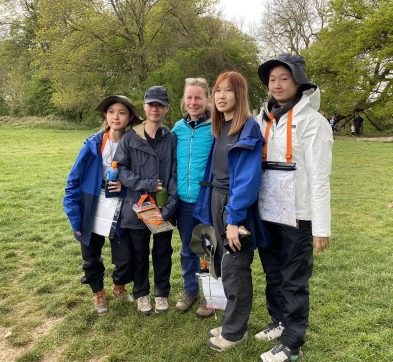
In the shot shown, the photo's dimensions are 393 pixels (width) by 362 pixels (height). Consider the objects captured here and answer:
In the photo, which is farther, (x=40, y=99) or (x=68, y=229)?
(x=40, y=99)

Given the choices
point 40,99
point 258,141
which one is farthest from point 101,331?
point 40,99

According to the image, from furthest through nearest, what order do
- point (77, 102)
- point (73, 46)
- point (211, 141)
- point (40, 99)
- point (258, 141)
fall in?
point (40, 99), point (77, 102), point (73, 46), point (211, 141), point (258, 141)

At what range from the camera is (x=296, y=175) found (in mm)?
2578

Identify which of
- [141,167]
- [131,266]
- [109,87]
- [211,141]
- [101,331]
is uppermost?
[109,87]

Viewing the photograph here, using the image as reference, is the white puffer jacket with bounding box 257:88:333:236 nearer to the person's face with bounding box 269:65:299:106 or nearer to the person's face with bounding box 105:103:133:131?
the person's face with bounding box 269:65:299:106

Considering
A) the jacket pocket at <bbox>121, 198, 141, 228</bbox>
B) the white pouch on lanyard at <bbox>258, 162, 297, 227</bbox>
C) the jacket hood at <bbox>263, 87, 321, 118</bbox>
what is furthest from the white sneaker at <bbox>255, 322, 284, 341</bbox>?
the jacket hood at <bbox>263, 87, 321, 118</bbox>

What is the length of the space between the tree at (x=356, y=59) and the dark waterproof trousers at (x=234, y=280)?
74.6 feet

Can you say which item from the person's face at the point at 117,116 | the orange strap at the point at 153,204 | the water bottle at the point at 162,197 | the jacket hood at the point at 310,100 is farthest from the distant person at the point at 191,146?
the jacket hood at the point at 310,100

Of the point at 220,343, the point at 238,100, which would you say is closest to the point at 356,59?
the point at 238,100

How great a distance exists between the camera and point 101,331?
126 inches

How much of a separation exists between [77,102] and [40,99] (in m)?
9.80

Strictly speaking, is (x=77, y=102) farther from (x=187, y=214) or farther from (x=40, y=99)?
(x=187, y=214)

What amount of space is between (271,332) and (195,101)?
194 cm

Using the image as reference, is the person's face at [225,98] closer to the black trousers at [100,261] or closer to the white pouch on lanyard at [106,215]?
the white pouch on lanyard at [106,215]
